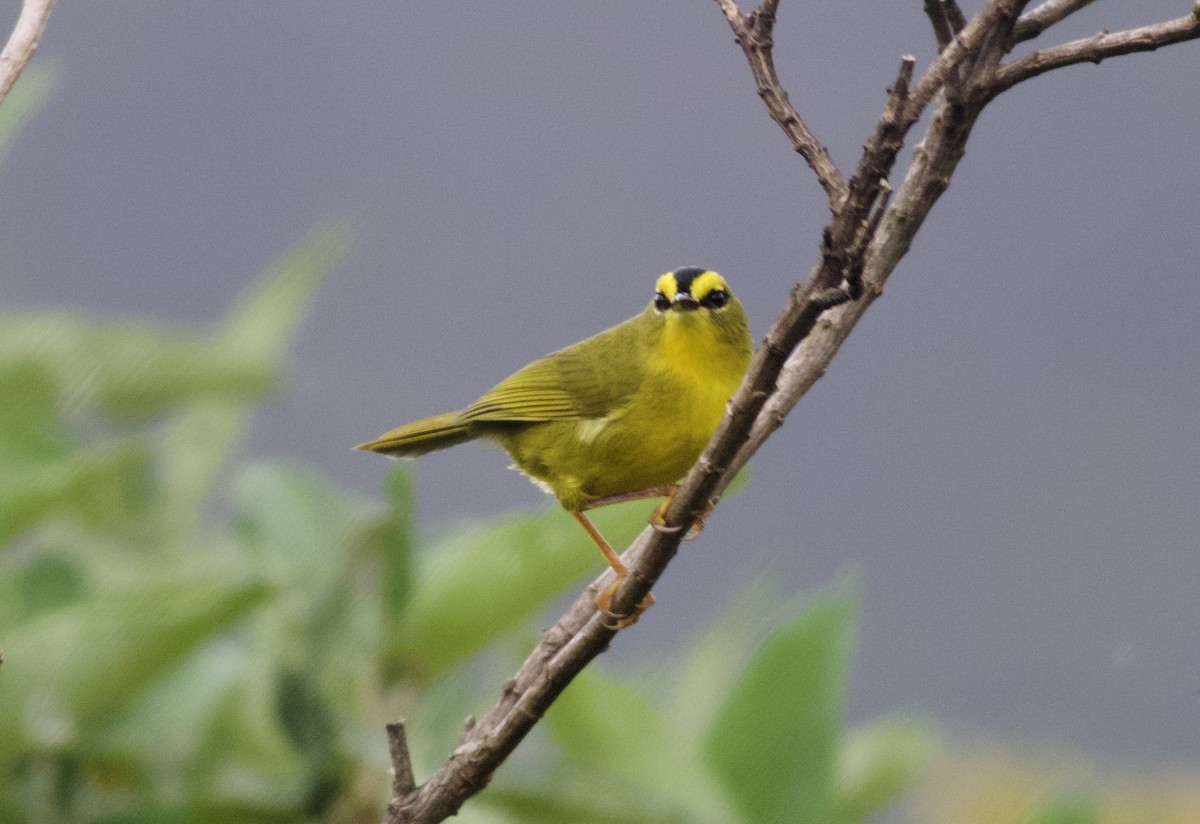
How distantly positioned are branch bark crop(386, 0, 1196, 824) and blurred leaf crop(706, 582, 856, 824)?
54 centimetres

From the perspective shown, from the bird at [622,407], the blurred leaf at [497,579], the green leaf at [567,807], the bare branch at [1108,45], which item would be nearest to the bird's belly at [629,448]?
the bird at [622,407]

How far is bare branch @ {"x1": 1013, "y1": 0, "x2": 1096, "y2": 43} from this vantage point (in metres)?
1.53

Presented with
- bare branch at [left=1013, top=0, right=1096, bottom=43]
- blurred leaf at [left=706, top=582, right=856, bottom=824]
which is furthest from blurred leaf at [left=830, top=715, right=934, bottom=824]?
bare branch at [left=1013, top=0, right=1096, bottom=43]

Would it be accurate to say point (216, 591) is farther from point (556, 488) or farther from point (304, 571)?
point (556, 488)

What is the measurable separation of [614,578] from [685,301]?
0.84 m

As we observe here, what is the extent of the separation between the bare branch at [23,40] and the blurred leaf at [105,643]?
2.59ft

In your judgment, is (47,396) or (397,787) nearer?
(397,787)

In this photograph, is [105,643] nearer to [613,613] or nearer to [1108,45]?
[613,613]

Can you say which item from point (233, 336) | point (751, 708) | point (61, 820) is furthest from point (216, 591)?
point (233, 336)

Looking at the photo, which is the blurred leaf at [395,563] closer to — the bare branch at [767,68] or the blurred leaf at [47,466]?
the blurred leaf at [47,466]

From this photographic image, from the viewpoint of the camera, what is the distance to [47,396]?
2619 millimetres

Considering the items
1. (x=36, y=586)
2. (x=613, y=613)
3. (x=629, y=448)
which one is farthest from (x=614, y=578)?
(x=36, y=586)

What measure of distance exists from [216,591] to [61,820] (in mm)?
550

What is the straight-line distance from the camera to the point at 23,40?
1.50 metres
